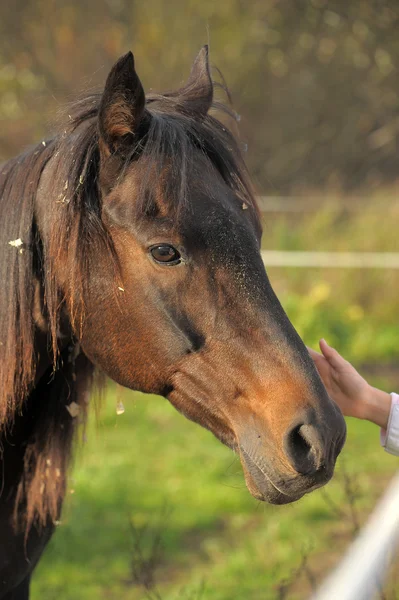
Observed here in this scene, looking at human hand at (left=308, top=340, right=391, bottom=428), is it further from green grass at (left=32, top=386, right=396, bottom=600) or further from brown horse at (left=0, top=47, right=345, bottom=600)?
green grass at (left=32, top=386, right=396, bottom=600)

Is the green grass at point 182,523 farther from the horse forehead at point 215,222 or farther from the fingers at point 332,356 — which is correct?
the horse forehead at point 215,222

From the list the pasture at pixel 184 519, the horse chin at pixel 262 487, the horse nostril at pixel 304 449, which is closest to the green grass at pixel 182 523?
the pasture at pixel 184 519

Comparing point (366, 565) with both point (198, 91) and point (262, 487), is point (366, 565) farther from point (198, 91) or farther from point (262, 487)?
point (198, 91)

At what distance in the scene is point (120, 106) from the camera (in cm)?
197

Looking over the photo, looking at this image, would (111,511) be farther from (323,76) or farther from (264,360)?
(323,76)

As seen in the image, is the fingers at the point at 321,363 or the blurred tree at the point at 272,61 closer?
the fingers at the point at 321,363

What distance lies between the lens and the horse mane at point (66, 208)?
6.56 feet

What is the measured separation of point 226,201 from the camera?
1984mm

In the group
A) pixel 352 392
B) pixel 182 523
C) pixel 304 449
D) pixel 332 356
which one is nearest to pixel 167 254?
pixel 304 449

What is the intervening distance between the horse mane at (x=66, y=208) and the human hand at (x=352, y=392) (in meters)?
0.57

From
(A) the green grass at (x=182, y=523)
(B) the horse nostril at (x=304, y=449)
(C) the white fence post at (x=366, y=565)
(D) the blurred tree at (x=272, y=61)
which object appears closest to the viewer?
(C) the white fence post at (x=366, y=565)

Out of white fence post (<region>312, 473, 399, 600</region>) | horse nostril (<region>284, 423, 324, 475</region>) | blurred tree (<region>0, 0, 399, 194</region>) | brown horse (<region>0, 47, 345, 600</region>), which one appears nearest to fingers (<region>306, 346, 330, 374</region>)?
brown horse (<region>0, 47, 345, 600</region>)

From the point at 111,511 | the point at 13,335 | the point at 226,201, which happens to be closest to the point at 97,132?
the point at 226,201

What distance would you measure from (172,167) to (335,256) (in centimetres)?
753
